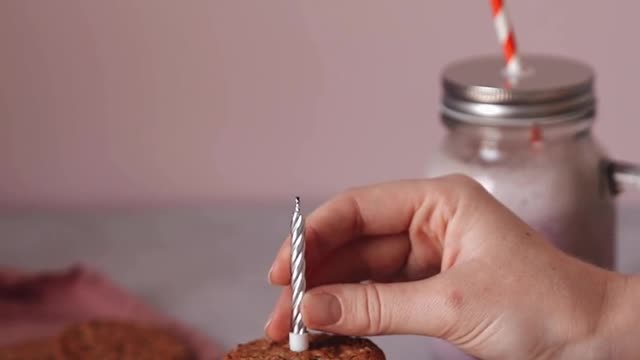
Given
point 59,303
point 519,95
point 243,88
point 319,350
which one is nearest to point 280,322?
point 319,350

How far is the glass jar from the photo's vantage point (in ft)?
3.70

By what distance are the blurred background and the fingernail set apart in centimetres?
65

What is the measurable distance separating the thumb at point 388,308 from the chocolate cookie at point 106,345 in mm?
392

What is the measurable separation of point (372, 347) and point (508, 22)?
42cm

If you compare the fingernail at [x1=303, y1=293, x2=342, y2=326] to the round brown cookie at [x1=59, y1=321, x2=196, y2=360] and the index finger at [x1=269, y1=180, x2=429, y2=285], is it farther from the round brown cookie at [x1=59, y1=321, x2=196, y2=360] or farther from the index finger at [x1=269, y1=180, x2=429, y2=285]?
the round brown cookie at [x1=59, y1=321, x2=196, y2=360]

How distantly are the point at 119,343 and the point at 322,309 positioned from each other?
1.44 ft

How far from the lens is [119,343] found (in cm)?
125

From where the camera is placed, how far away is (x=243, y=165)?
1673mm

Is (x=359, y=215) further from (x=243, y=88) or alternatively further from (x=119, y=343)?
(x=243, y=88)

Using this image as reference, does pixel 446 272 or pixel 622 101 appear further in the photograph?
pixel 622 101

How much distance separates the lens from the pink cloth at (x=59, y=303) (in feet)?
4.43

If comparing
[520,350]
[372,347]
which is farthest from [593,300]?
[372,347]

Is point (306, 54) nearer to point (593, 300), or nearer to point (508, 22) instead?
point (508, 22)

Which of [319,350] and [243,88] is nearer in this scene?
[319,350]
